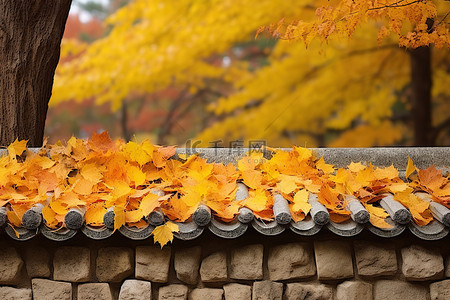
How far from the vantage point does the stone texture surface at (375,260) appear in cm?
218

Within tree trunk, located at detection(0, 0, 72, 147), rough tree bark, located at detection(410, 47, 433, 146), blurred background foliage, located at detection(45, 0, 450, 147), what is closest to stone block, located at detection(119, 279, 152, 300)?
tree trunk, located at detection(0, 0, 72, 147)

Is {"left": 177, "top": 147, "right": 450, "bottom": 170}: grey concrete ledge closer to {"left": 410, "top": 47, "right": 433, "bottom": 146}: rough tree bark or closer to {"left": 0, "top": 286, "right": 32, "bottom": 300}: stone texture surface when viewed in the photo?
{"left": 0, "top": 286, "right": 32, "bottom": 300}: stone texture surface

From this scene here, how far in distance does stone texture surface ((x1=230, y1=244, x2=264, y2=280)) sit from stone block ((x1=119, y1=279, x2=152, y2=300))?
1.22ft

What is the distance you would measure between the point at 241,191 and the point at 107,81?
4.95m

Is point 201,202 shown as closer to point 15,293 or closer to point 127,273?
point 127,273

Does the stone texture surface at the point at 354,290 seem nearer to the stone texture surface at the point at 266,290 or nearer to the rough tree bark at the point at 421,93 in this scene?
the stone texture surface at the point at 266,290

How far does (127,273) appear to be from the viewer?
221 cm

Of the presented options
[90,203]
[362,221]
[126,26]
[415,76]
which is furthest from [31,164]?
[415,76]

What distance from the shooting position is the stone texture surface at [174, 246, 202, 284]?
2168 millimetres

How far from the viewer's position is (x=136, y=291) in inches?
86.3

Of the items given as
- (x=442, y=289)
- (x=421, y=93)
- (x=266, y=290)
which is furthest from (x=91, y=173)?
(x=421, y=93)

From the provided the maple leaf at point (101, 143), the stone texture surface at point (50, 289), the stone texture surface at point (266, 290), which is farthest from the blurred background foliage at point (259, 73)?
the stone texture surface at point (50, 289)

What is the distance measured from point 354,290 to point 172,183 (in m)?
0.95

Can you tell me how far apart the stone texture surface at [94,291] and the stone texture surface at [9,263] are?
0.95 feet
